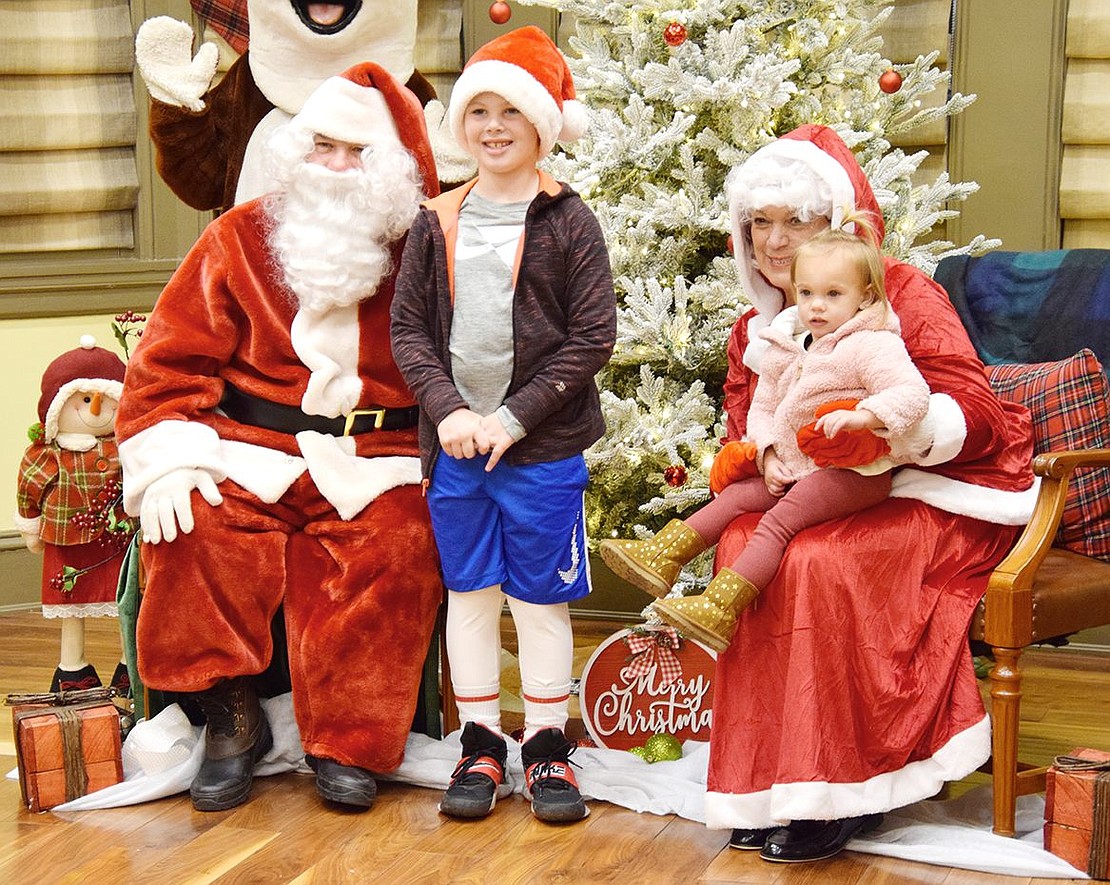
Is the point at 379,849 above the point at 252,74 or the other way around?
the other way around

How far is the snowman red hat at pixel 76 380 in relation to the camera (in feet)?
11.4

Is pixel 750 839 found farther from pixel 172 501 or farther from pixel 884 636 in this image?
pixel 172 501

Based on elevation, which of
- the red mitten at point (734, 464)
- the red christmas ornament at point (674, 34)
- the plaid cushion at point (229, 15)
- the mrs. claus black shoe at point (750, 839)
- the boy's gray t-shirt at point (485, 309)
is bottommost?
the mrs. claus black shoe at point (750, 839)

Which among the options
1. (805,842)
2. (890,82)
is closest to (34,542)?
(805,842)

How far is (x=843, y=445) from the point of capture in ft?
8.39

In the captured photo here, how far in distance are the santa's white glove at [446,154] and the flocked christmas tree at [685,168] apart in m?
0.24

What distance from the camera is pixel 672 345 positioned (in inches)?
138

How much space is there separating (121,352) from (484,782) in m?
3.02

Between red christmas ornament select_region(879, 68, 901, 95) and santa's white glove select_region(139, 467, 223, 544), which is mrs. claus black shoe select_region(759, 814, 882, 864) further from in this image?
red christmas ornament select_region(879, 68, 901, 95)

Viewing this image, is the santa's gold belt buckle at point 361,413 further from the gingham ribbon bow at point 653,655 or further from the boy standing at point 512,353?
the gingham ribbon bow at point 653,655

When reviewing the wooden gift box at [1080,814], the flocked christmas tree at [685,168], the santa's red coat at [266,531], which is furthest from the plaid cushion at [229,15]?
the wooden gift box at [1080,814]

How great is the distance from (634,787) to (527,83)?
1.45 meters

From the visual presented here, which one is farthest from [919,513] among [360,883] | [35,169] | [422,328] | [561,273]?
[35,169]

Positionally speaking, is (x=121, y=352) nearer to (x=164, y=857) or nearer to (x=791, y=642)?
(x=164, y=857)
